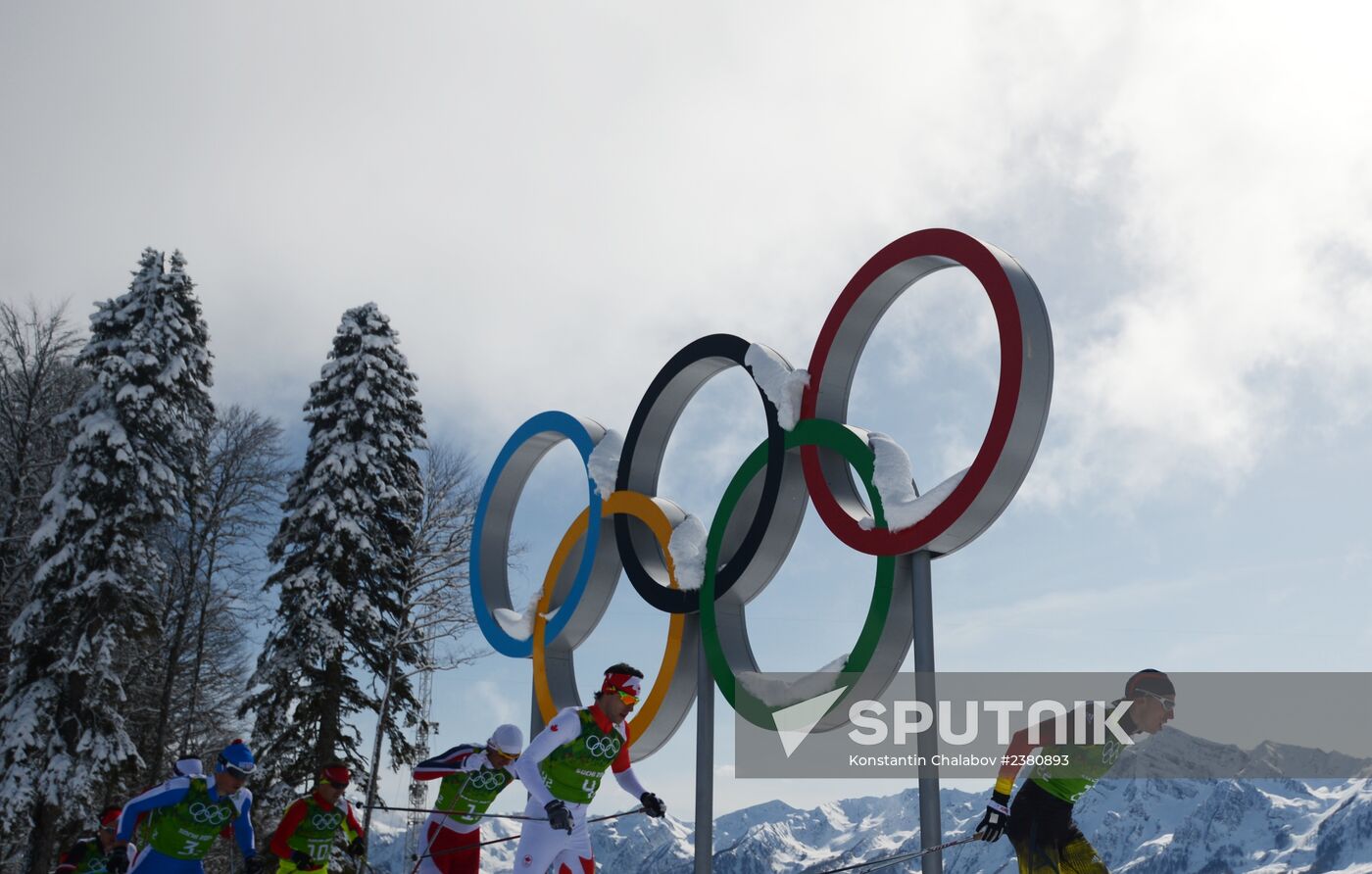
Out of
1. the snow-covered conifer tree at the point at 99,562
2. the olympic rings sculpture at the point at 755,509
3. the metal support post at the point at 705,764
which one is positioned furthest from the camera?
the snow-covered conifer tree at the point at 99,562

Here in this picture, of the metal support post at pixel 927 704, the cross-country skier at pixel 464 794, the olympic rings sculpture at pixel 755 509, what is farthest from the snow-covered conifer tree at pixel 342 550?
the metal support post at pixel 927 704

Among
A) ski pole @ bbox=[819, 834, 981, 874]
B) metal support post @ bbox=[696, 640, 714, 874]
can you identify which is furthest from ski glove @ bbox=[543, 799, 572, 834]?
metal support post @ bbox=[696, 640, 714, 874]

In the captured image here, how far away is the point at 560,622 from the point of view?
12453mm

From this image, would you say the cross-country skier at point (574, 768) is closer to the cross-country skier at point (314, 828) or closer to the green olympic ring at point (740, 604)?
the cross-country skier at point (314, 828)

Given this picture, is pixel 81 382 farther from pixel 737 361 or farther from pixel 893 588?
pixel 893 588

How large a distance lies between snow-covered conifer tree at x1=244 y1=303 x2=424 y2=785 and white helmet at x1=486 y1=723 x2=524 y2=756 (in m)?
10.5

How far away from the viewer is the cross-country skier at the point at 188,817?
8.18m

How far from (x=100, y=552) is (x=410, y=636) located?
568 centimetres

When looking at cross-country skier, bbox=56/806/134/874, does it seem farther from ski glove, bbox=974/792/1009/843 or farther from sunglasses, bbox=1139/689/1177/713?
sunglasses, bbox=1139/689/1177/713

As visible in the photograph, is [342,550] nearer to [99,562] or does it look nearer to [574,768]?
[99,562]

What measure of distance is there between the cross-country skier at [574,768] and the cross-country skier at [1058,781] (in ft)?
8.66

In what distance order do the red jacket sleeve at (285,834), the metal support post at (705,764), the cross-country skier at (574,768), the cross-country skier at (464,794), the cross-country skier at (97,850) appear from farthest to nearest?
the cross-country skier at (97,850) < the metal support post at (705,764) < the cross-country skier at (464,794) < the red jacket sleeve at (285,834) < the cross-country skier at (574,768)

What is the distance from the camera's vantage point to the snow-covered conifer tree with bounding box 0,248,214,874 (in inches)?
701

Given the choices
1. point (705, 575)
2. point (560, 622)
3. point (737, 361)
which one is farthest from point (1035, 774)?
point (560, 622)
